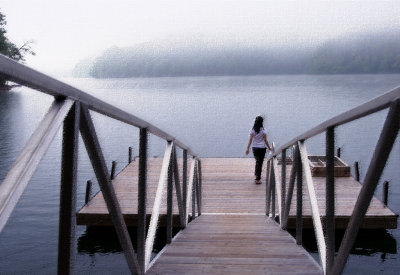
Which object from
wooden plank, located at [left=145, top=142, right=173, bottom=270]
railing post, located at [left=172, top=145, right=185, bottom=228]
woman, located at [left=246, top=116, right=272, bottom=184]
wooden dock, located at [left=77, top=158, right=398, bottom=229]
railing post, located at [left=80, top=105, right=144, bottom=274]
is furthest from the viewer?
woman, located at [left=246, top=116, right=272, bottom=184]

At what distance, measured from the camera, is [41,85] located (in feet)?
4.31

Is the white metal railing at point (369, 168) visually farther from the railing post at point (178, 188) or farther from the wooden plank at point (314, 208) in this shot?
the railing post at point (178, 188)

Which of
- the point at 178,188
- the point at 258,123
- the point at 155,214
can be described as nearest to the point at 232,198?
the point at 258,123

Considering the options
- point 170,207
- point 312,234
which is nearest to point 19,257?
point 312,234

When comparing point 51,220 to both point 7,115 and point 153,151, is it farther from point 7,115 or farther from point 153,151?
point 7,115

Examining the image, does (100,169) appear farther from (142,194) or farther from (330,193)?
(330,193)

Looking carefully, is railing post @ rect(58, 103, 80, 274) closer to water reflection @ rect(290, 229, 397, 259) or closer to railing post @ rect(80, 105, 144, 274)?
railing post @ rect(80, 105, 144, 274)

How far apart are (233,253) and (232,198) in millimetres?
6577

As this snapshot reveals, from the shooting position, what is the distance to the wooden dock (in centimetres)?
828

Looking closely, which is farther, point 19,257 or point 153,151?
point 153,151

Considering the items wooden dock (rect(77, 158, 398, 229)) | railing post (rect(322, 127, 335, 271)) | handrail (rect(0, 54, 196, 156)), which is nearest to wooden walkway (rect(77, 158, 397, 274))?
wooden dock (rect(77, 158, 398, 229))

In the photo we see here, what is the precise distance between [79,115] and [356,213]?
115 centimetres

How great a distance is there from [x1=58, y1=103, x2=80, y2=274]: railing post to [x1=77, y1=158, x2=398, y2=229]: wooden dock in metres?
6.45

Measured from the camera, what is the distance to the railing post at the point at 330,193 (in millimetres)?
2439
